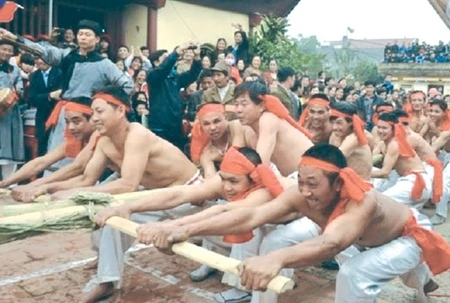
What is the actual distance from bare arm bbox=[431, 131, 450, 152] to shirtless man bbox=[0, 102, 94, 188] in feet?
15.6

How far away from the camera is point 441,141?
769 centimetres

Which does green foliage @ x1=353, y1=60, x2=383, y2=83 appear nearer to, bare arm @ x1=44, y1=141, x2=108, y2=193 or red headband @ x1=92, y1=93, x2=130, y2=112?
bare arm @ x1=44, y1=141, x2=108, y2=193

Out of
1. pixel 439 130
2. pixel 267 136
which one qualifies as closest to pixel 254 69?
pixel 439 130

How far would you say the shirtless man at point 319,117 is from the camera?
5710 mm

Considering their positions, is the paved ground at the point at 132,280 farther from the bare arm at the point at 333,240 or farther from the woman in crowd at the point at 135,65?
the woman in crowd at the point at 135,65

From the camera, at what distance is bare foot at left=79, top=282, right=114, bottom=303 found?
402cm

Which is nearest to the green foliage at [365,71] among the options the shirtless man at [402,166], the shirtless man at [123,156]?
the shirtless man at [402,166]

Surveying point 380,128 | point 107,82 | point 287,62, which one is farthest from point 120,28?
point 380,128

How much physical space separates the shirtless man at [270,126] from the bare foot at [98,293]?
5.04 feet

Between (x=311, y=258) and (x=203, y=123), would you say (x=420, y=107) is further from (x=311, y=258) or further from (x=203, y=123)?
(x=311, y=258)

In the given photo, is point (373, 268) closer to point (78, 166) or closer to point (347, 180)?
point (347, 180)

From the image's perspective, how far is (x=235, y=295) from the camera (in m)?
4.17

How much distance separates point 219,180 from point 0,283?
183 cm

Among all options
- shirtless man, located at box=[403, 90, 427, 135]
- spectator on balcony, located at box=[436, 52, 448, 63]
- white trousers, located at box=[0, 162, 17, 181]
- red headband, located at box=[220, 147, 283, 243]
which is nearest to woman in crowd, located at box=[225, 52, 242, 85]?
shirtless man, located at box=[403, 90, 427, 135]
